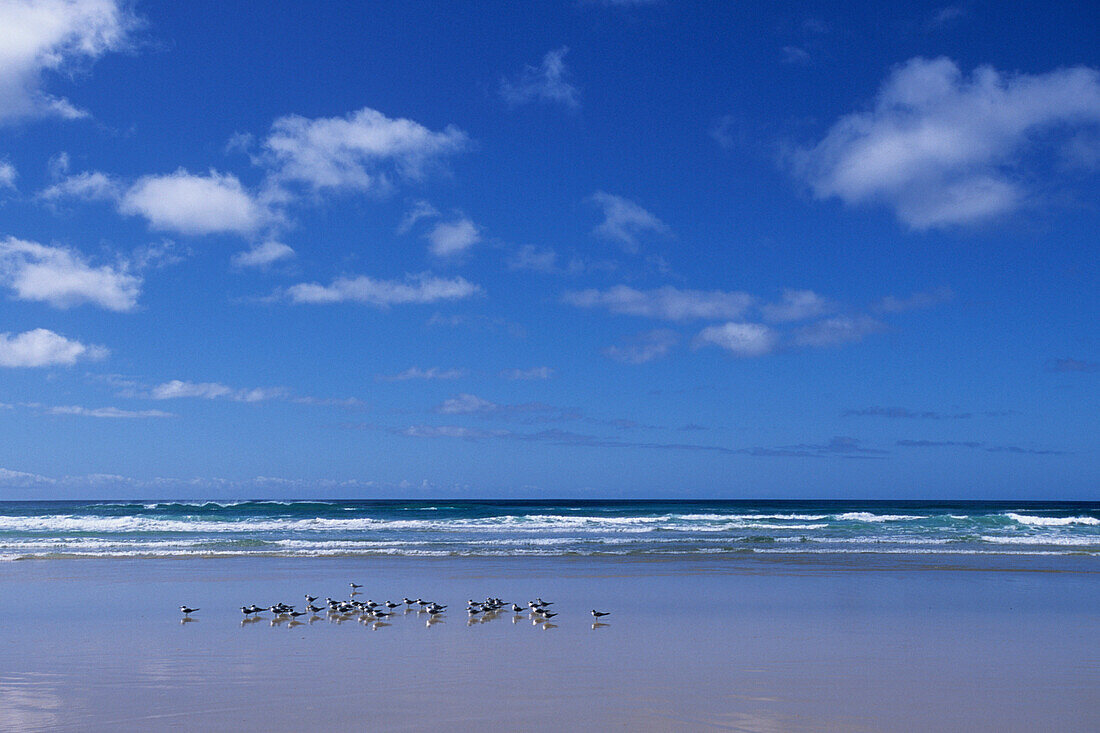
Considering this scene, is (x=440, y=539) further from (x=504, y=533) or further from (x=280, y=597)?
(x=280, y=597)

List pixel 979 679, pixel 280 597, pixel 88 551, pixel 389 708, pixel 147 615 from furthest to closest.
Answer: pixel 88 551
pixel 280 597
pixel 147 615
pixel 979 679
pixel 389 708

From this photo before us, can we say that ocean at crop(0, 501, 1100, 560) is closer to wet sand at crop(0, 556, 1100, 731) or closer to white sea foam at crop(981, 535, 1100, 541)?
white sea foam at crop(981, 535, 1100, 541)

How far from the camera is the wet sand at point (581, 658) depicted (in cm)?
715

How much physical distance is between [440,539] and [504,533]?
20.2 feet

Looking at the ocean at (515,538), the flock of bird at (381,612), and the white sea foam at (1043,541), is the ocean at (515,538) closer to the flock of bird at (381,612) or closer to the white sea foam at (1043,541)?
the white sea foam at (1043,541)

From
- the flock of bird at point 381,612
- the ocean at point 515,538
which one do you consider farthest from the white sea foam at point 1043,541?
the flock of bird at point 381,612

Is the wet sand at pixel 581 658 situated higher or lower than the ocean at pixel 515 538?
higher

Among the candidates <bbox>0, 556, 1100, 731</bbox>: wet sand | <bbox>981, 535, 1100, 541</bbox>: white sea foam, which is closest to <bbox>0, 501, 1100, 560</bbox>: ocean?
<bbox>981, 535, 1100, 541</bbox>: white sea foam

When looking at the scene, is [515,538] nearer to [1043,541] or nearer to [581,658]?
[1043,541]

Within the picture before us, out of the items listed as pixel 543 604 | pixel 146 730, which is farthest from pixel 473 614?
pixel 146 730

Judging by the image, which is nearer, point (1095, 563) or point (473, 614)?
point (473, 614)

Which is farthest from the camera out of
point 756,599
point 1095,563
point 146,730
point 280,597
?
point 1095,563

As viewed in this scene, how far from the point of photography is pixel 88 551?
2461 cm

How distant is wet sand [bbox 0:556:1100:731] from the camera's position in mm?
7148
